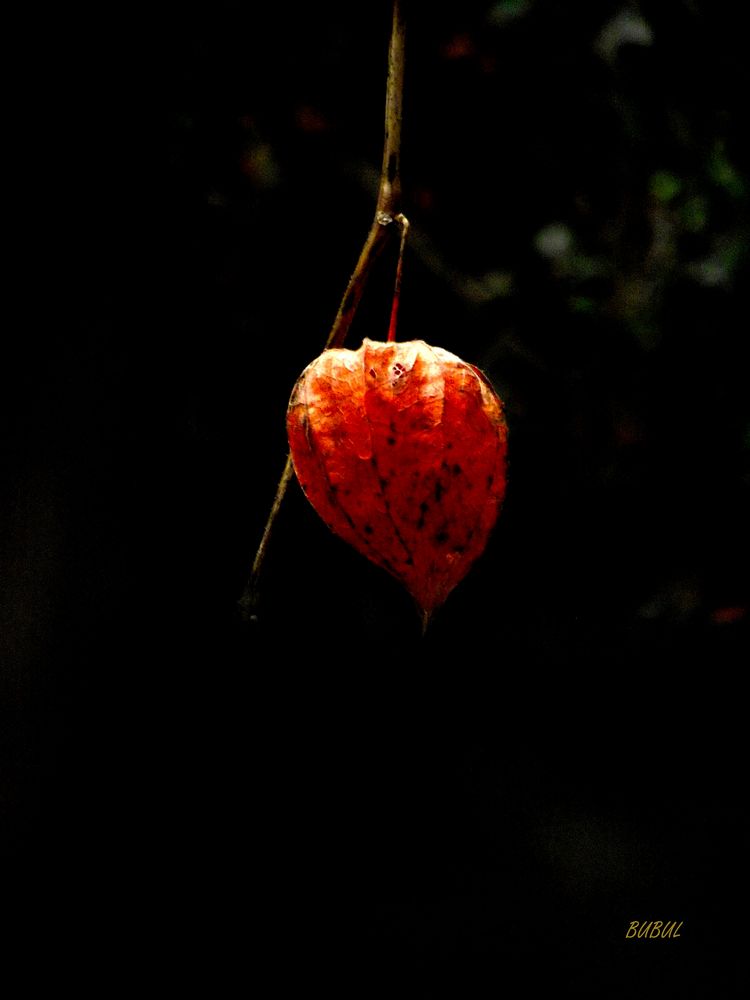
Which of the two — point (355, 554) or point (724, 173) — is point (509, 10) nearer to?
point (724, 173)

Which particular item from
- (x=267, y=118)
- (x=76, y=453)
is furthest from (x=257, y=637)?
(x=267, y=118)

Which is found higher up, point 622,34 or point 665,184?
point 622,34

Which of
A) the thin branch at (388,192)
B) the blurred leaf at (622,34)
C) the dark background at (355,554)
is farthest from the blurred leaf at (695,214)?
the thin branch at (388,192)

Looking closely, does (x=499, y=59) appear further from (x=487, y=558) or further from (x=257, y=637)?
(x=257, y=637)

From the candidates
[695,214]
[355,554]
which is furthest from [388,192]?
[695,214]

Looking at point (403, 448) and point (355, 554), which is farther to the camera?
point (355, 554)

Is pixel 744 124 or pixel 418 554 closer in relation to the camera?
pixel 418 554

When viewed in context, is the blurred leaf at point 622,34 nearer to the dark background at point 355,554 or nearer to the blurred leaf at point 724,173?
the dark background at point 355,554

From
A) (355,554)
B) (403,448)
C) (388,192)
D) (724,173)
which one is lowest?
(355,554)
